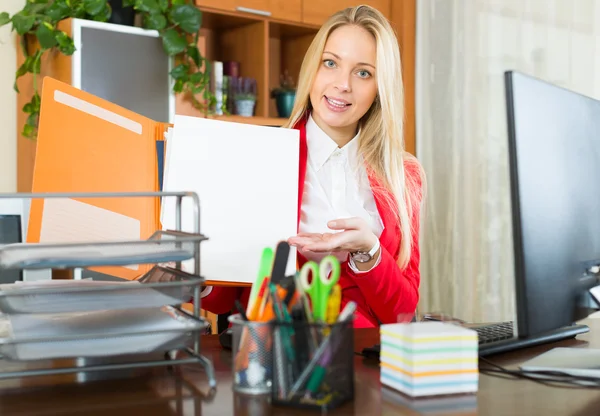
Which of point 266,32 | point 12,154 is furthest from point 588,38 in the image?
point 12,154

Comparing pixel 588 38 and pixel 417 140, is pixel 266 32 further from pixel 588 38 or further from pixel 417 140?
pixel 588 38

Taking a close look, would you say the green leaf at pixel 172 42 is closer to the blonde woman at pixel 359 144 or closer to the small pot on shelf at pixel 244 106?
the small pot on shelf at pixel 244 106

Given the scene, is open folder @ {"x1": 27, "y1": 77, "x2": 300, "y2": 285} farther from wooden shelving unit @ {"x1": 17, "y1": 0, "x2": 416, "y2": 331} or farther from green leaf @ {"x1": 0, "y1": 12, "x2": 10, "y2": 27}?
green leaf @ {"x1": 0, "y1": 12, "x2": 10, "y2": 27}

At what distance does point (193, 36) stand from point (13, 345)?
2.48 metres

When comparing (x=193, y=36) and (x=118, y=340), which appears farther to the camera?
(x=193, y=36)

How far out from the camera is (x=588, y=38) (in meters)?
3.00

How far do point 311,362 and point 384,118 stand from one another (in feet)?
3.76

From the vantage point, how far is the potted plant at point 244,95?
341 cm

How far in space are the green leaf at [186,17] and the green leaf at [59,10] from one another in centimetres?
42

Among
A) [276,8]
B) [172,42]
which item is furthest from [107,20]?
[276,8]

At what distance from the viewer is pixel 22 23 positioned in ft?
9.39

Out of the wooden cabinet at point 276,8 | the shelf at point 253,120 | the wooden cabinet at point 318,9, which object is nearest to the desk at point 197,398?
the shelf at point 253,120

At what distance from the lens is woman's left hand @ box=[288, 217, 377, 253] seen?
3.96 ft

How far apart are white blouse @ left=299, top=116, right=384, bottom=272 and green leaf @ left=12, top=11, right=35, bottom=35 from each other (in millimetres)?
1556
